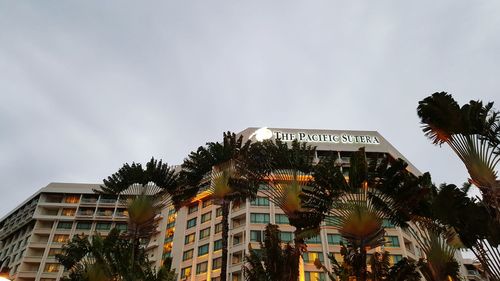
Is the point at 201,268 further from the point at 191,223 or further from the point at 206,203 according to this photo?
the point at 206,203

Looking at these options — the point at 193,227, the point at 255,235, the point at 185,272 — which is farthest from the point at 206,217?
the point at 255,235

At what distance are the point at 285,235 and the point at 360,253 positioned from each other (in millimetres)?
41215

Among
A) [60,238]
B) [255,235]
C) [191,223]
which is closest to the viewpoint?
[255,235]

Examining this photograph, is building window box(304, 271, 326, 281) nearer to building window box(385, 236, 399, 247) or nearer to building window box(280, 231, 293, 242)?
building window box(280, 231, 293, 242)

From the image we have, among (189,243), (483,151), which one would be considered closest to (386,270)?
(483,151)

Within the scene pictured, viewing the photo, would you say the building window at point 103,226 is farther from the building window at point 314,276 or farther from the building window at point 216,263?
the building window at point 314,276

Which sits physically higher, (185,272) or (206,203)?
(206,203)

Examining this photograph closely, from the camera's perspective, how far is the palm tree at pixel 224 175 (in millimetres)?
23344

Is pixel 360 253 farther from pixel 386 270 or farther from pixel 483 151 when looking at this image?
pixel 483 151

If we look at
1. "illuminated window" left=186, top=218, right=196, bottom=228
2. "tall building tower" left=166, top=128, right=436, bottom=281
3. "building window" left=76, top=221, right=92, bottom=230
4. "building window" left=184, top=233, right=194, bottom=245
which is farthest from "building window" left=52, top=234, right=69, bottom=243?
"building window" left=184, top=233, right=194, bottom=245

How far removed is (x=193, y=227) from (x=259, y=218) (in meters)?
13.4

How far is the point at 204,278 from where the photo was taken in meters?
55.9

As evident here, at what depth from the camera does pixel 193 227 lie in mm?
64312

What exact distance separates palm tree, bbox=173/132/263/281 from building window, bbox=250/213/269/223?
99.8 feet
